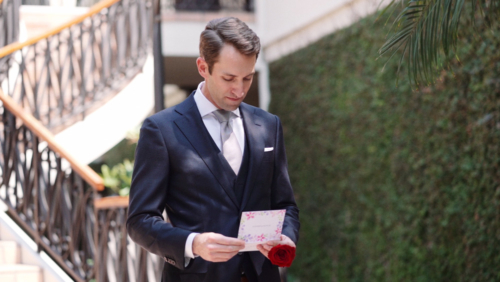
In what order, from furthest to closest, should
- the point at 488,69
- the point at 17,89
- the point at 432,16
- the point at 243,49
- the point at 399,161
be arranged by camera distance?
1. the point at 17,89
2. the point at 399,161
3. the point at 488,69
4. the point at 432,16
5. the point at 243,49

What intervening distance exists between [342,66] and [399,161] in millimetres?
1663

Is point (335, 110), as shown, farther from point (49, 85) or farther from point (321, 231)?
point (49, 85)

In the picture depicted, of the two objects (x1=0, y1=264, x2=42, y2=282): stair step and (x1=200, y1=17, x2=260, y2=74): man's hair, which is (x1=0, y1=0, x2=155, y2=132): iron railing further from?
(x1=200, y1=17, x2=260, y2=74): man's hair

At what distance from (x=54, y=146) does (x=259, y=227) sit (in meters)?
3.88

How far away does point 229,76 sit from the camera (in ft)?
6.13

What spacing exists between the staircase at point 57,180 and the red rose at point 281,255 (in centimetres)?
293

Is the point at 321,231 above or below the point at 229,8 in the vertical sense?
below

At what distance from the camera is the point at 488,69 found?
4.88 m

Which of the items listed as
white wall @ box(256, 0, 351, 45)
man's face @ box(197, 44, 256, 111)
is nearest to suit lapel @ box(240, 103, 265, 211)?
man's face @ box(197, 44, 256, 111)

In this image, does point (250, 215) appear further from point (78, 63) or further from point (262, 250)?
point (78, 63)

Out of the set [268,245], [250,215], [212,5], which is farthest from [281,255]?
[212,5]

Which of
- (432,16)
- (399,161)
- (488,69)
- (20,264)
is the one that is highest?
(432,16)

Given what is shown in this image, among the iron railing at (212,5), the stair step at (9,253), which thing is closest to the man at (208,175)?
the stair step at (9,253)

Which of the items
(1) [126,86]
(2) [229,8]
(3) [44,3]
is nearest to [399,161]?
(1) [126,86]
